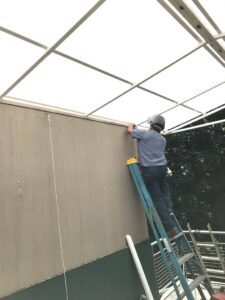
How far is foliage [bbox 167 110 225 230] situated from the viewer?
889 centimetres

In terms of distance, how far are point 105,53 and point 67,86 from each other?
1.49ft

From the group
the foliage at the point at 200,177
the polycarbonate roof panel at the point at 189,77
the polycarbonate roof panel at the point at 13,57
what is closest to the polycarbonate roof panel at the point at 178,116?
the polycarbonate roof panel at the point at 189,77

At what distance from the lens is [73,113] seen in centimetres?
303

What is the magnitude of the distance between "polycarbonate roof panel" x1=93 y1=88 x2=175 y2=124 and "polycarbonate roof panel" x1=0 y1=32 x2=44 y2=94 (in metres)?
1.17

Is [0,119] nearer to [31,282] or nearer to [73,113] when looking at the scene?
[73,113]

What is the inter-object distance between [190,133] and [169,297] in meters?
5.97

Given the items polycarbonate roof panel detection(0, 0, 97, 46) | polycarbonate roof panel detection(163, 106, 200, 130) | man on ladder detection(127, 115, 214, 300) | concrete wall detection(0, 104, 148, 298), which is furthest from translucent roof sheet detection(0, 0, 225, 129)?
polycarbonate roof panel detection(163, 106, 200, 130)

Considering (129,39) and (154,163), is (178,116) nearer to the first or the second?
(154,163)

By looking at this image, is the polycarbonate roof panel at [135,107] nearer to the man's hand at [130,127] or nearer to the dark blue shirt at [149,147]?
the man's hand at [130,127]

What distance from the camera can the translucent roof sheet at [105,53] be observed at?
73.3 inches

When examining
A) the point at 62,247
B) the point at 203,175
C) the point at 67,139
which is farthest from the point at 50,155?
the point at 203,175

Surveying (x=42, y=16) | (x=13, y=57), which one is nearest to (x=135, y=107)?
(x=13, y=57)

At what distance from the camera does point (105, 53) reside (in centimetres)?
234

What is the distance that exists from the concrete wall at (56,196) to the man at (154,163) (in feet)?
0.82
